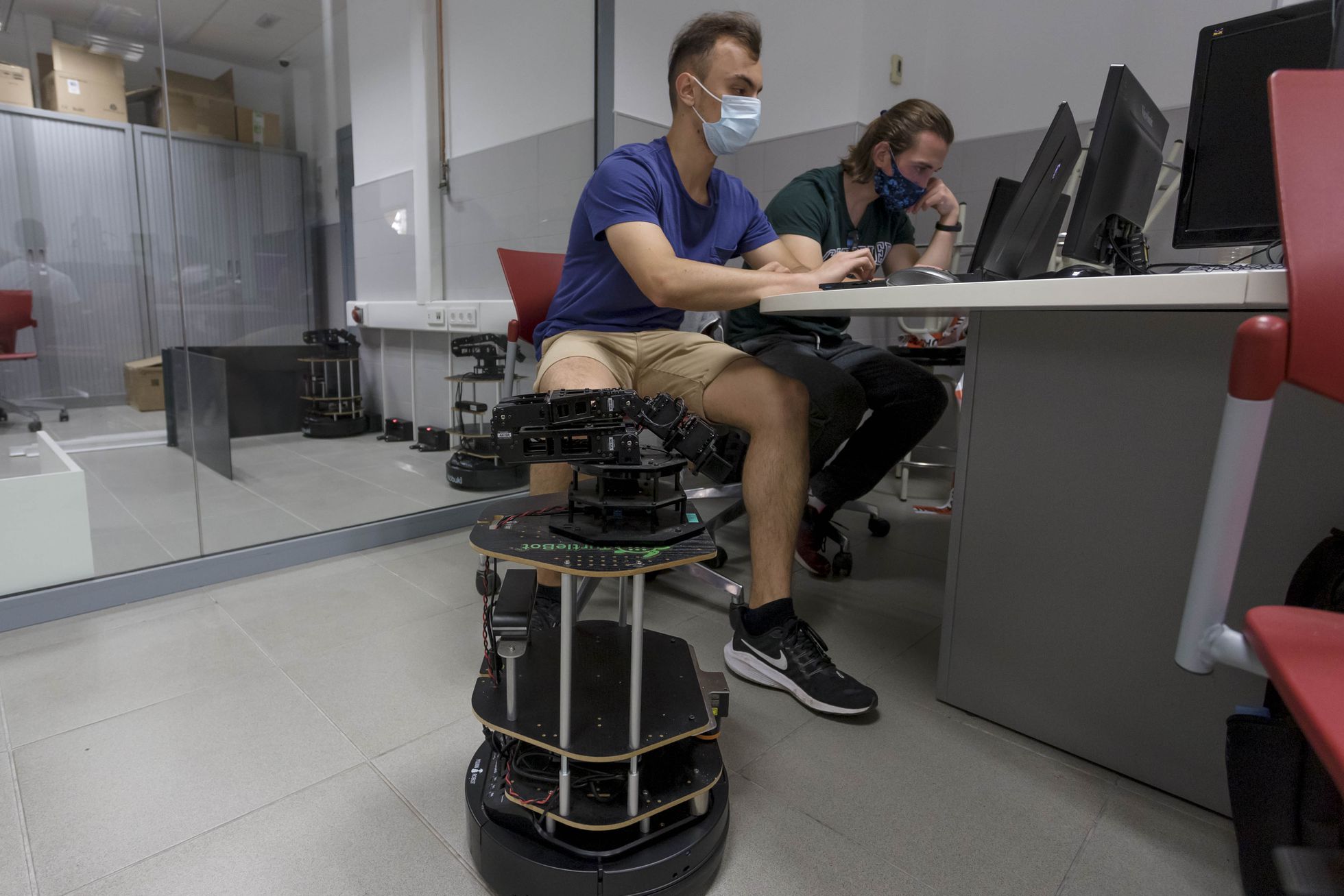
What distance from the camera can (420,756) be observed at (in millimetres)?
1198

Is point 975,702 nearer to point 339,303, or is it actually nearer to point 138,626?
point 138,626

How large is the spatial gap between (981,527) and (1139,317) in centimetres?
44

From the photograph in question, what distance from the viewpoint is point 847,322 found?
7.09ft

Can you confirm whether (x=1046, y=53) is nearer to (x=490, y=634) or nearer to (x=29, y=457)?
(x=490, y=634)

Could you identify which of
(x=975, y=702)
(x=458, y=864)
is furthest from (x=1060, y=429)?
(x=458, y=864)

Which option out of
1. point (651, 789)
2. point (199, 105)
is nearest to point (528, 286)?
point (199, 105)

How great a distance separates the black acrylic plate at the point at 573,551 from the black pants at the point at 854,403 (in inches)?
34.9

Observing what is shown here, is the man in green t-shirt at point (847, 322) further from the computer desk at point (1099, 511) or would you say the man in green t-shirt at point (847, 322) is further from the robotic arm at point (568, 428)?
the robotic arm at point (568, 428)

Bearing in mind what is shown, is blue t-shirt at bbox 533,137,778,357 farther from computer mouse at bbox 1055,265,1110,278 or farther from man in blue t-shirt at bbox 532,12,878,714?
computer mouse at bbox 1055,265,1110,278

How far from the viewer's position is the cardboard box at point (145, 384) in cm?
187

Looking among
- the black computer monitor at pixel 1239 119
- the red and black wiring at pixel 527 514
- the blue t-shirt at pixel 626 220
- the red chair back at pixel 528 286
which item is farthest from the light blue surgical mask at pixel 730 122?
the red and black wiring at pixel 527 514

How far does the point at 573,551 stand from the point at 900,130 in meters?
1.57

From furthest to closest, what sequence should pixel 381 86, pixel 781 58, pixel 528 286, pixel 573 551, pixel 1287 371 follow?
pixel 781 58 < pixel 381 86 < pixel 528 286 < pixel 573 551 < pixel 1287 371

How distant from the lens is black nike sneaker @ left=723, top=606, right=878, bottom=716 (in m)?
1.33
